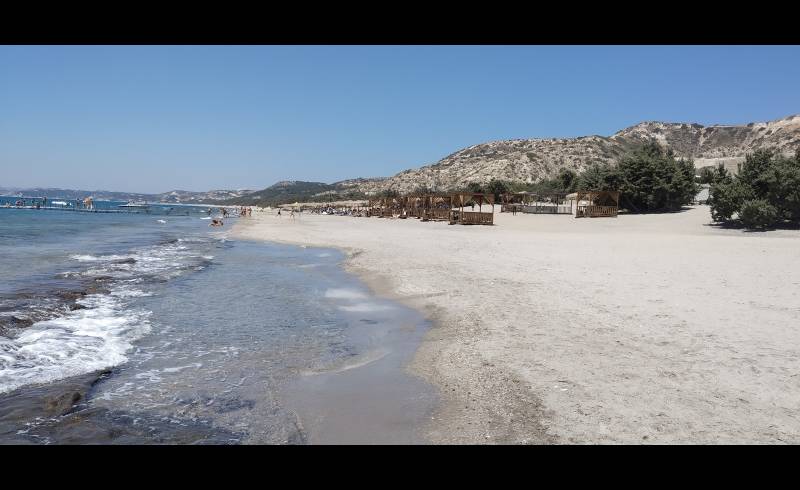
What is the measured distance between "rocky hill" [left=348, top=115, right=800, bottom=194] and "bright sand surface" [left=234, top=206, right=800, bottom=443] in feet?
261

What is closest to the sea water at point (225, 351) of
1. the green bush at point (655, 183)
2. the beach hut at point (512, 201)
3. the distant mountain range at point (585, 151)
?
the green bush at point (655, 183)

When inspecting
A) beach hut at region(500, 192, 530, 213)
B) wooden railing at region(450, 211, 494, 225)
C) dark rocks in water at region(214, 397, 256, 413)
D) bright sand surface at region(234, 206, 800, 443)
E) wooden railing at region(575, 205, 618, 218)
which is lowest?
dark rocks in water at region(214, 397, 256, 413)

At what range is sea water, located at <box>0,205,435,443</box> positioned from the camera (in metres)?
5.55

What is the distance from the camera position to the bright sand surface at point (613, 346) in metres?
4.98

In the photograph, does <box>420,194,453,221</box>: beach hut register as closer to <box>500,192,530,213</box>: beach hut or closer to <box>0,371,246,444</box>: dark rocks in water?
<box>500,192,530,213</box>: beach hut

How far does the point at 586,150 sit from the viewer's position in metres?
105

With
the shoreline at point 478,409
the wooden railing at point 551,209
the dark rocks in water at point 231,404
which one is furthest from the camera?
the wooden railing at point 551,209

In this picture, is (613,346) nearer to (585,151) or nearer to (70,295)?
(70,295)

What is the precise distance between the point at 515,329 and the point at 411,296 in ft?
14.0

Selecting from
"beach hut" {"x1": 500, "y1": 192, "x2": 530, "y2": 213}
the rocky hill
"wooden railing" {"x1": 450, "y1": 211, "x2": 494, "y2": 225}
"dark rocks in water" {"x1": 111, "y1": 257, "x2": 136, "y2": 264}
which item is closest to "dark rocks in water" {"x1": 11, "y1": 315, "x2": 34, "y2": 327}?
"dark rocks in water" {"x1": 111, "y1": 257, "x2": 136, "y2": 264}

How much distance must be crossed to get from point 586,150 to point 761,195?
275 feet

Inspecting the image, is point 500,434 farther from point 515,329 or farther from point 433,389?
point 515,329

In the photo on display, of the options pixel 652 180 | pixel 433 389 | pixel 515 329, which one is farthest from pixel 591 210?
pixel 433 389

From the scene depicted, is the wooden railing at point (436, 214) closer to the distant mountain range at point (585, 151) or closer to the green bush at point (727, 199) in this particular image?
the green bush at point (727, 199)
